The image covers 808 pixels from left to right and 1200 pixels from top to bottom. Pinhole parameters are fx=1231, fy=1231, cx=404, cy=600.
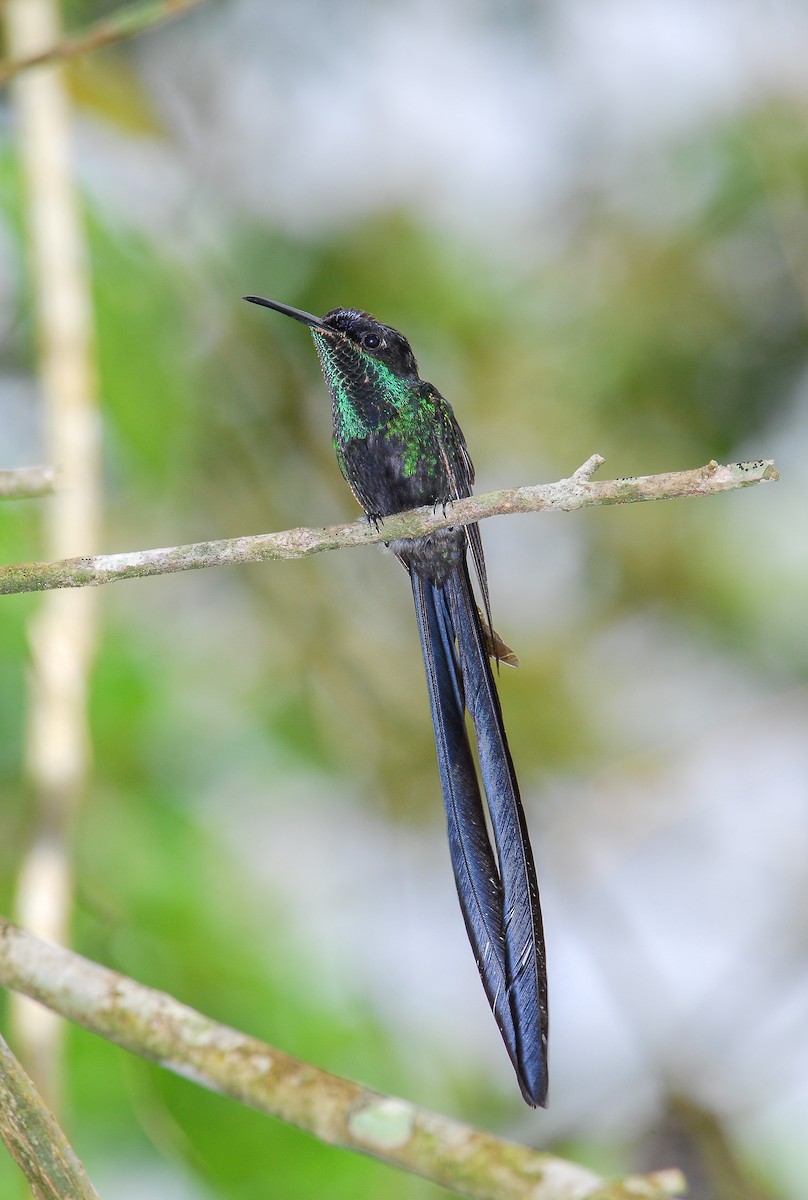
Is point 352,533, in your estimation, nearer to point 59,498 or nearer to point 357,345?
point 357,345

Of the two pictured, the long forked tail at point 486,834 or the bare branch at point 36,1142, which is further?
the long forked tail at point 486,834

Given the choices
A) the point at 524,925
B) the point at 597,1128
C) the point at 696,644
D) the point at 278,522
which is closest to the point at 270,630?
the point at 278,522

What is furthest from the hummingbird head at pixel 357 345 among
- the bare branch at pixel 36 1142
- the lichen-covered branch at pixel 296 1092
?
the bare branch at pixel 36 1142

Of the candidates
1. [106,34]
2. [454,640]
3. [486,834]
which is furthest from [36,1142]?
[106,34]

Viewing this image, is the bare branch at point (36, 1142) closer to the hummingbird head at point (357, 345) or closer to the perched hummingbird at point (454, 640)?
the perched hummingbird at point (454, 640)

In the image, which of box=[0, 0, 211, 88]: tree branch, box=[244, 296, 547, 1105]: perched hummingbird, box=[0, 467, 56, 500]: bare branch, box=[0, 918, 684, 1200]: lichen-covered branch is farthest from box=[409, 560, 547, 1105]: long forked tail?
box=[0, 0, 211, 88]: tree branch

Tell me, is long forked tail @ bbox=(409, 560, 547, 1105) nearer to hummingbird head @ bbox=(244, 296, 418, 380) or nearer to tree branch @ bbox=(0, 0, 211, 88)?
hummingbird head @ bbox=(244, 296, 418, 380)

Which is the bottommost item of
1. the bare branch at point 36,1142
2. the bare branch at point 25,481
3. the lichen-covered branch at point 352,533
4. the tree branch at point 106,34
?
the bare branch at point 36,1142
